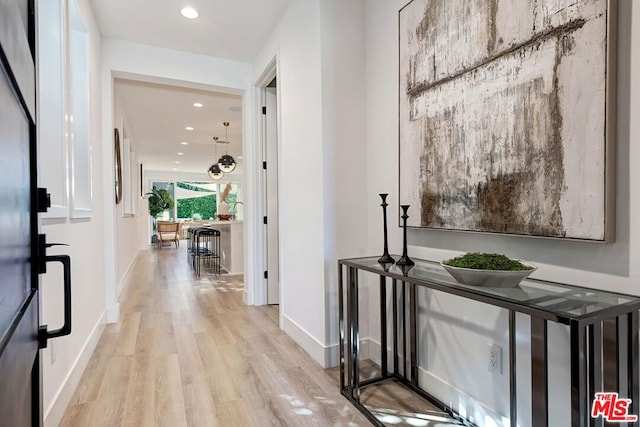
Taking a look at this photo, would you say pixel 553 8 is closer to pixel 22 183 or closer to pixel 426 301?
pixel 426 301

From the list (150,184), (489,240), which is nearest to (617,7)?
(489,240)

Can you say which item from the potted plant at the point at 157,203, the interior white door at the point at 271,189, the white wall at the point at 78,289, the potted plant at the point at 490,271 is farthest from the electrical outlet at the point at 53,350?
the potted plant at the point at 157,203

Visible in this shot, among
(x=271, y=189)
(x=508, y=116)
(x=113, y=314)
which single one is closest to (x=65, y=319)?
(x=508, y=116)

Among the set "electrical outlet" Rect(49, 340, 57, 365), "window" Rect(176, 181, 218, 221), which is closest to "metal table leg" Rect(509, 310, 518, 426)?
"electrical outlet" Rect(49, 340, 57, 365)

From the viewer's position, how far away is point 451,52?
1637 mm

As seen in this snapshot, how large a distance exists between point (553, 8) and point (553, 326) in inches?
45.0

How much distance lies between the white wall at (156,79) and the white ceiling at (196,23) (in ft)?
0.32

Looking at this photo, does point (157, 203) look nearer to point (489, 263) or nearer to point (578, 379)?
point (489, 263)

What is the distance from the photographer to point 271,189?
11.8ft

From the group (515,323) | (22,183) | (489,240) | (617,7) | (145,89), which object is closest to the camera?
(22,183)

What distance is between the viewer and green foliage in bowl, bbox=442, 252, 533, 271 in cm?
120

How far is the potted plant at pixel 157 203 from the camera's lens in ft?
37.8

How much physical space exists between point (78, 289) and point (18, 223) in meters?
1.84

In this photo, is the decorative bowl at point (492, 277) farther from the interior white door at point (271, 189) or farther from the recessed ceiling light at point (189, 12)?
the recessed ceiling light at point (189, 12)
